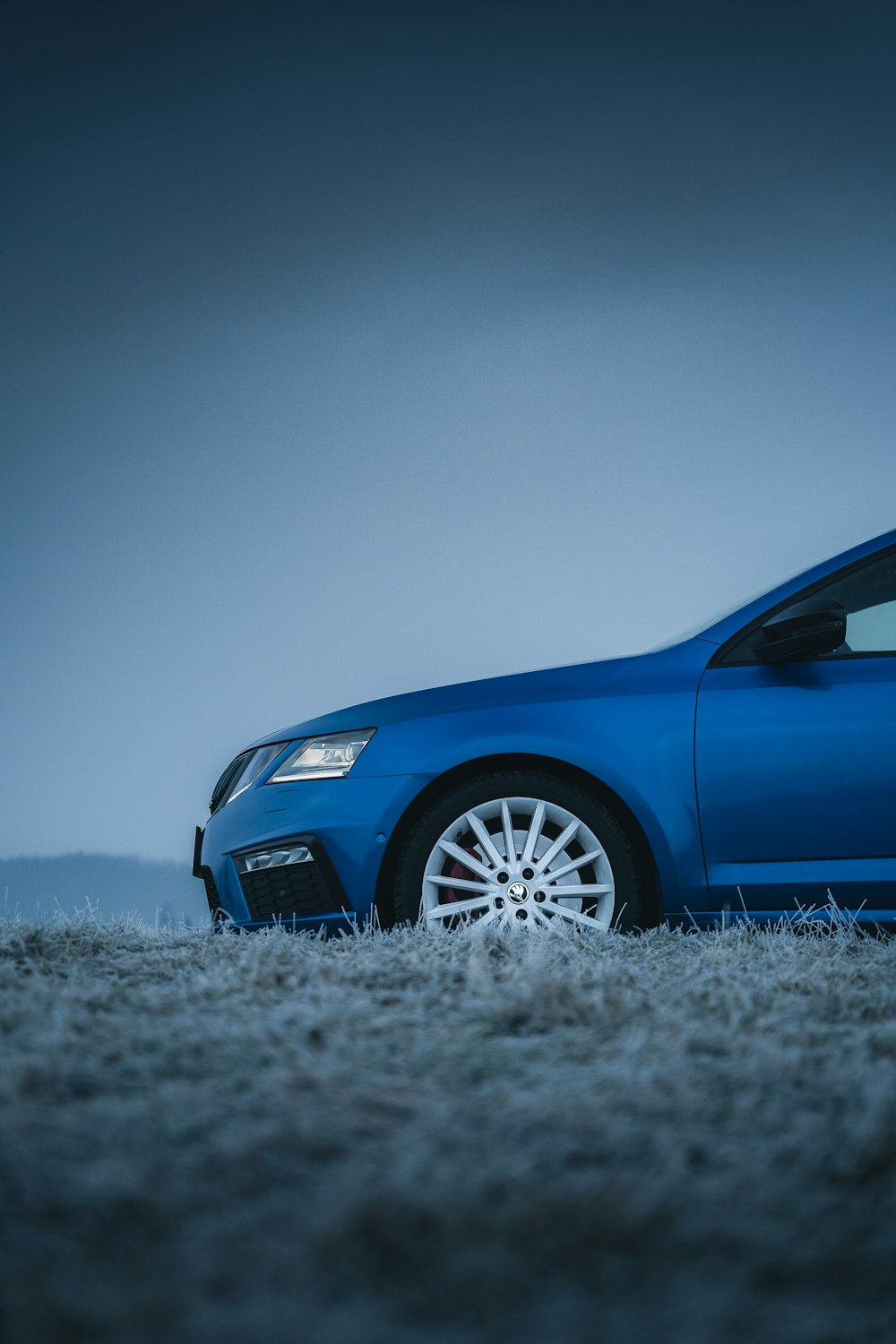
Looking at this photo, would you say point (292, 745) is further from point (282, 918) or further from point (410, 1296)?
point (410, 1296)

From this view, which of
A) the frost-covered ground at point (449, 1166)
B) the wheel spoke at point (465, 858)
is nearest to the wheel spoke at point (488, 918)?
the wheel spoke at point (465, 858)

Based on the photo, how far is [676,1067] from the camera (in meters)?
1.52

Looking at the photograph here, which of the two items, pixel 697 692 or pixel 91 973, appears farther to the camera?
pixel 697 692

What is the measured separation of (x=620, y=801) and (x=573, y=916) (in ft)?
1.37

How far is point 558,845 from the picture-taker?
3.17 meters

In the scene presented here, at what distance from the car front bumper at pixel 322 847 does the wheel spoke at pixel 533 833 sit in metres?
0.39

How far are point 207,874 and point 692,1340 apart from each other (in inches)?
123

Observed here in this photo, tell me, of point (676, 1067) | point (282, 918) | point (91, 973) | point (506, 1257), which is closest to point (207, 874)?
point (282, 918)

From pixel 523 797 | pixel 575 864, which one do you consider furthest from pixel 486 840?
pixel 575 864

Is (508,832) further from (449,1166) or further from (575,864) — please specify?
(449,1166)

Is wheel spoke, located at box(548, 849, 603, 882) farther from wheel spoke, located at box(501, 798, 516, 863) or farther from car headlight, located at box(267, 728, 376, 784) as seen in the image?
car headlight, located at box(267, 728, 376, 784)

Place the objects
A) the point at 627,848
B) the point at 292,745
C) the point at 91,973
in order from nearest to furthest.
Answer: the point at 91,973 < the point at 627,848 < the point at 292,745

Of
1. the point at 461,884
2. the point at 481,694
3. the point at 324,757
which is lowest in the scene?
the point at 461,884

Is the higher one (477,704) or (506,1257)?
(477,704)
